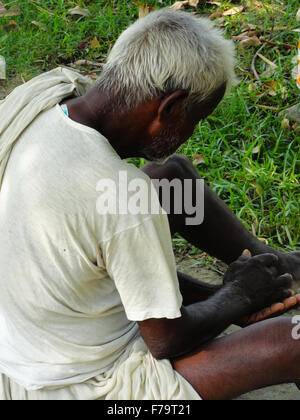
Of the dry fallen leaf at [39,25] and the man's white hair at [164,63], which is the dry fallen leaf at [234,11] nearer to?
the dry fallen leaf at [39,25]

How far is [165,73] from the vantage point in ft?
6.57

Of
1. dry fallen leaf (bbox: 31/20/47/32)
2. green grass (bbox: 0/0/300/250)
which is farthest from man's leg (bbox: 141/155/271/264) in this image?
dry fallen leaf (bbox: 31/20/47/32)

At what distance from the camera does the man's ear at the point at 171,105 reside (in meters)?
2.03

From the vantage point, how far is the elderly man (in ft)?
6.34

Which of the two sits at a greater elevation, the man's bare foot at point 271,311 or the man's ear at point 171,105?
the man's ear at point 171,105

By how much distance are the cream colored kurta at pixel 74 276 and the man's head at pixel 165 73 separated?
17cm

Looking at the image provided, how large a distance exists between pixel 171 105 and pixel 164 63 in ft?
0.43

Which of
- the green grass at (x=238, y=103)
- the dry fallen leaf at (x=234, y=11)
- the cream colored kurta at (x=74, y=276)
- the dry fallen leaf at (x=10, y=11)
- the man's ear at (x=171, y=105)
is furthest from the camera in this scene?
the dry fallen leaf at (x=10, y=11)

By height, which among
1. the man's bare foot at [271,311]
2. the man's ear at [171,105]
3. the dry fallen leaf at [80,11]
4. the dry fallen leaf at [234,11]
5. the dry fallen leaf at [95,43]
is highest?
the man's ear at [171,105]

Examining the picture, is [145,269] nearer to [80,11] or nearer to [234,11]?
[234,11]

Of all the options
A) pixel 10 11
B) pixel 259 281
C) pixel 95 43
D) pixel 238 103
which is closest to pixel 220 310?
pixel 259 281

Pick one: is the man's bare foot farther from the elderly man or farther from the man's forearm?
the man's forearm

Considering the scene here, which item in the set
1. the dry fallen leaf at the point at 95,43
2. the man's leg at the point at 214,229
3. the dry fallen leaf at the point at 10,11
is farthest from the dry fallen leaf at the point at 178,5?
the man's leg at the point at 214,229

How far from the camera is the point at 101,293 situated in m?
2.11
